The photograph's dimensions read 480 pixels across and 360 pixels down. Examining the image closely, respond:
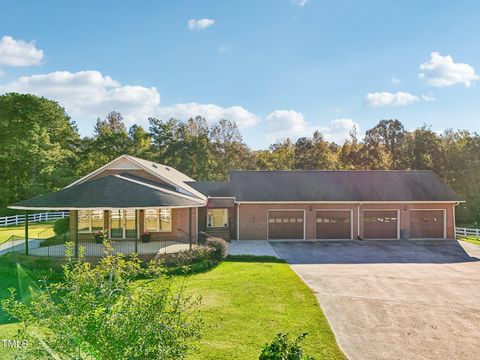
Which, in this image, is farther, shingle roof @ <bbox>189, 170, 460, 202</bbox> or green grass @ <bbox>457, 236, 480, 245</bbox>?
shingle roof @ <bbox>189, 170, 460, 202</bbox>

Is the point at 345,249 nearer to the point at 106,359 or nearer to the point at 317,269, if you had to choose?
the point at 317,269

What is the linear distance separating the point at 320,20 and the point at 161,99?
54.5ft

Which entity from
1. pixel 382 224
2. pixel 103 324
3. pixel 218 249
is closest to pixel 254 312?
pixel 103 324

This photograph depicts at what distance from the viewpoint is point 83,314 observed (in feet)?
15.3

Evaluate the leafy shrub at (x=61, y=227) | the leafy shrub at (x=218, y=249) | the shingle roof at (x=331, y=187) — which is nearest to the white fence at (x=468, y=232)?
the shingle roof at (x=331, y=187)

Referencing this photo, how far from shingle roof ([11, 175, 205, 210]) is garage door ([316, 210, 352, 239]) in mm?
10692

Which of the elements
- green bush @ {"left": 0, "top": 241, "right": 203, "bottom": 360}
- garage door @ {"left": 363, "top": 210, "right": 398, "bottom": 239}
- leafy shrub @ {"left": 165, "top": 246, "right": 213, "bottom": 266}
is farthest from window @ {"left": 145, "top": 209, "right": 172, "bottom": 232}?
green bush @ {"left": 0, "top": 241, "right": 203, "bottom": 360}

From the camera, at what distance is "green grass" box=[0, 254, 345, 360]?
856 centimetres

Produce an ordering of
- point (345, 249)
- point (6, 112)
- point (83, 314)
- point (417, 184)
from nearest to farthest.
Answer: point (83, 314) → point (345, 249) → point (417, 184) → point (6, 112)

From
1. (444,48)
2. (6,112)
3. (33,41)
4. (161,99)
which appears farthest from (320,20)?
(6,112)

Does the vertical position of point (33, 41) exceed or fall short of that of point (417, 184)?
it exceeds it

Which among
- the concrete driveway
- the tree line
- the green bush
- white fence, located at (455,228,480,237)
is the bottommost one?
the concrete driveway

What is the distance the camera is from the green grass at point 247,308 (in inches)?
337

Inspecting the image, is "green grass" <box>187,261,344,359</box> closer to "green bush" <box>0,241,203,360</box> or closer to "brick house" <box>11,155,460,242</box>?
"green bush" <box>0,241,203,360</box>
